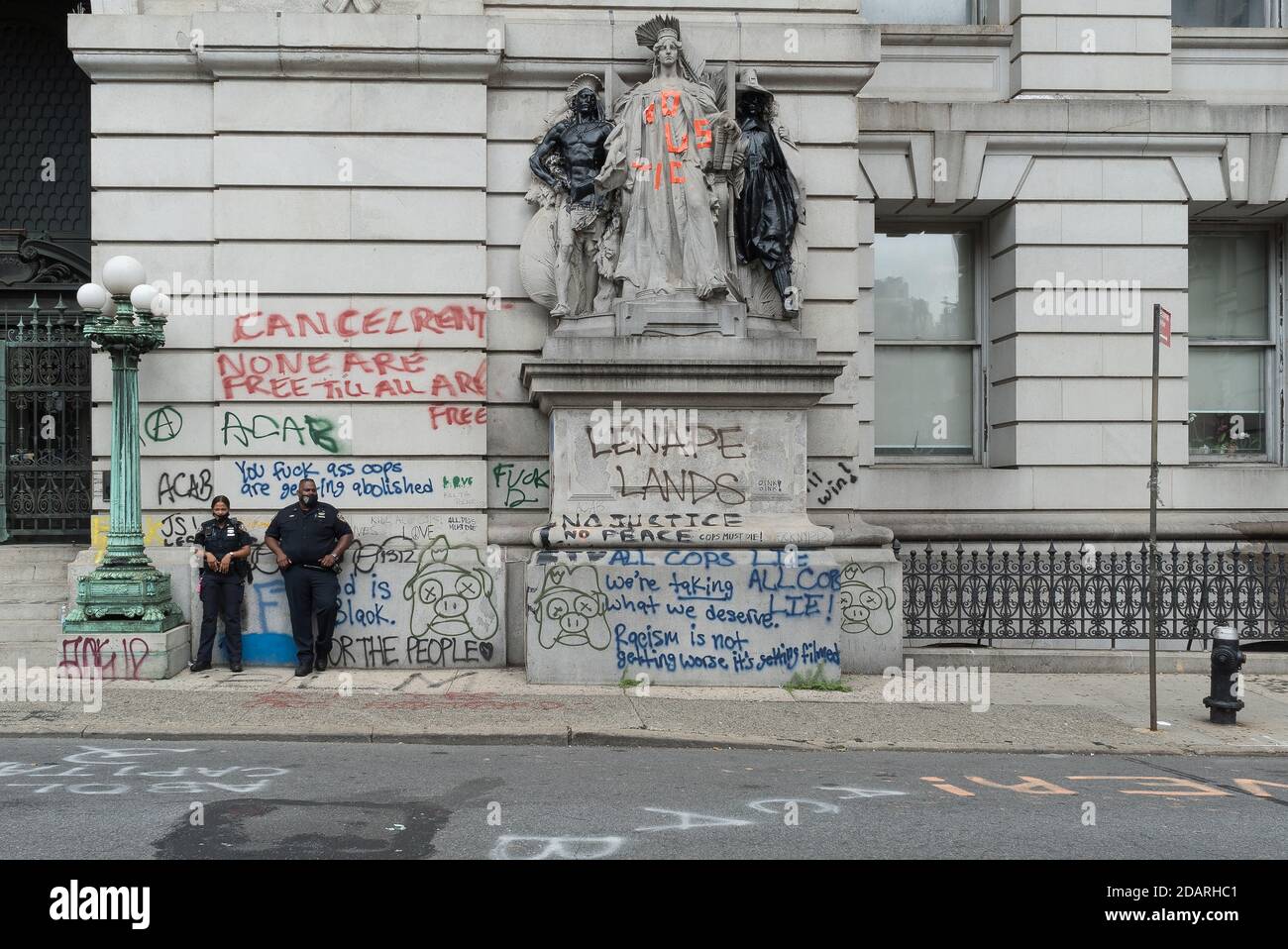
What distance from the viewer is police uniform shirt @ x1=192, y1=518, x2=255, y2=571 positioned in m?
11.5

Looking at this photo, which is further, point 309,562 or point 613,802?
point 309,562

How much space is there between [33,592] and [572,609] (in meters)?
6.63

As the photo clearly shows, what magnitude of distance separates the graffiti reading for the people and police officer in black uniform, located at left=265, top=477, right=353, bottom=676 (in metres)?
2.31

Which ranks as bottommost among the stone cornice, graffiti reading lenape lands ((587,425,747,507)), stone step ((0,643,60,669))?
stone step ((0,643,60,669))

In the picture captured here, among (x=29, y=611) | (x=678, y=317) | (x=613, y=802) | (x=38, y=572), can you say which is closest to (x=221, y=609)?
(x=29, y=611)

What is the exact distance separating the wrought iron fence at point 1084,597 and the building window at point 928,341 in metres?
2.31

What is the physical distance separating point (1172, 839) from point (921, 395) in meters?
9.50

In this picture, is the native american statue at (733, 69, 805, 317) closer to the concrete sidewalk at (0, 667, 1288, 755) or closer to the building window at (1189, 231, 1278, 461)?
the concrete sidewalk at (0, 667, 1288, 755)

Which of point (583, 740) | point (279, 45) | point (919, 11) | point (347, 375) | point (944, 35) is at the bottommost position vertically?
point (583, 740)

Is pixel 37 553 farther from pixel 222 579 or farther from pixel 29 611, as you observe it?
pixel 222 579

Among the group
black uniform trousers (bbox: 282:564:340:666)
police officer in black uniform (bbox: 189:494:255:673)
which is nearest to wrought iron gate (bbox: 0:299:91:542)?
police officer in black uniform (bbox: 189:494:255:673)

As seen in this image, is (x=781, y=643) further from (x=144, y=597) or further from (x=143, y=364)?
(x=143, y=364)

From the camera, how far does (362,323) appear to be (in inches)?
478
